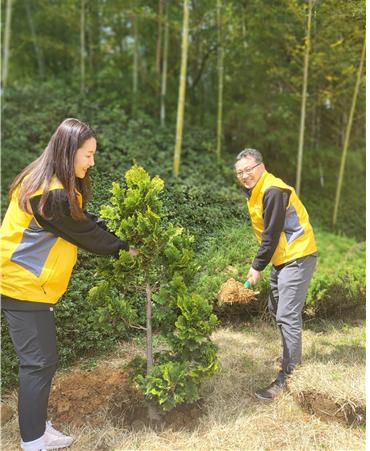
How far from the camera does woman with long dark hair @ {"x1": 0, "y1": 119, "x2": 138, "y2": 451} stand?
2213 millimetres

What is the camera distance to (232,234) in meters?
3.42

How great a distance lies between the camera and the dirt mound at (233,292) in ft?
10.9

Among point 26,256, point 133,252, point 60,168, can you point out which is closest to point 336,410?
point 133,252

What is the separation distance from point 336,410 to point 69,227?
1.90 meters

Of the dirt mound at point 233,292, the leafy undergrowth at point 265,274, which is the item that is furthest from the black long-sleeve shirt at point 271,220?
the dirt mound at point 233,292

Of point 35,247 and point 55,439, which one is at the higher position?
point 35,247

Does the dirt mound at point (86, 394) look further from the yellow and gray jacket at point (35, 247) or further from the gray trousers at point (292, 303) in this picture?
the gray trousers at point (292, 303)

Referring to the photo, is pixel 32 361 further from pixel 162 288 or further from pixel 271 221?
pixel 271 221

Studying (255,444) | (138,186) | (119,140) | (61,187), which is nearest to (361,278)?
(255,444)

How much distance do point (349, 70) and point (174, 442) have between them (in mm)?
6218

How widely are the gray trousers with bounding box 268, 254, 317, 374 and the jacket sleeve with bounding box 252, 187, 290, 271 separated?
0.23 meters

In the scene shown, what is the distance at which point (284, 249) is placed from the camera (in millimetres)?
2920

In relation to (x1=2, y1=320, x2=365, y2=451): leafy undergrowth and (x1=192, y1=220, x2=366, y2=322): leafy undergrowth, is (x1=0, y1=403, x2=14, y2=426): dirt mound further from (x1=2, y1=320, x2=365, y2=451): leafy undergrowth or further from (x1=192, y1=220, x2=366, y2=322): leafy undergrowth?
(x1=192, y1=220, x2=366, y2=322): leafy undergrowth

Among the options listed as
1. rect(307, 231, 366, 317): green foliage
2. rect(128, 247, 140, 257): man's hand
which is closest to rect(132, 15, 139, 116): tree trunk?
rect(307, 231, 366, 317): green foliage
